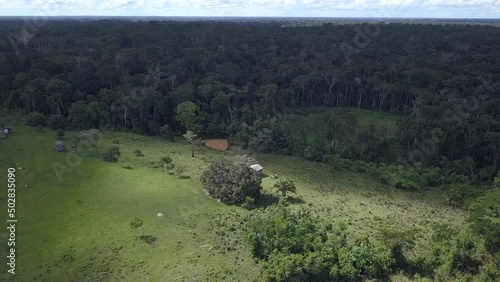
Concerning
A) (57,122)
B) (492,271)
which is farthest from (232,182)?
(57,122)

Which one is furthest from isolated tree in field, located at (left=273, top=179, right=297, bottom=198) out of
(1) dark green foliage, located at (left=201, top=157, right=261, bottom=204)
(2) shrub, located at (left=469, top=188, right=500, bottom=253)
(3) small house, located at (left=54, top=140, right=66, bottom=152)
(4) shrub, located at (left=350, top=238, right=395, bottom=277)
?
(3) small house, located at (left=54, top=140, right=66, bottom=152)

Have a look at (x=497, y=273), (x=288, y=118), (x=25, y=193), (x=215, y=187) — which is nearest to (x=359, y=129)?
(x=288, y=118)

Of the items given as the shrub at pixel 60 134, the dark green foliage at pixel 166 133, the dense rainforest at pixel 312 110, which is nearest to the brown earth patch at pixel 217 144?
the dense rainforest at pixel 312 110

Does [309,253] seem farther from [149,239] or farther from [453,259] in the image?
[149,239]

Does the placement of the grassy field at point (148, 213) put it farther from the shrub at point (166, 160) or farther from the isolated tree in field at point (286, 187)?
the isolated tree in field at point (286, 187)

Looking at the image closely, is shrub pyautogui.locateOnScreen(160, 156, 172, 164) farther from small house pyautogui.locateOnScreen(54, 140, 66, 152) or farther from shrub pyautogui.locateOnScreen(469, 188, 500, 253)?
shrub pyautogui.locateOnScreen(469, 188, 500, 253)

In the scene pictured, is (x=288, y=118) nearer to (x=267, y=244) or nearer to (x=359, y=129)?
(x=359, y=129)
